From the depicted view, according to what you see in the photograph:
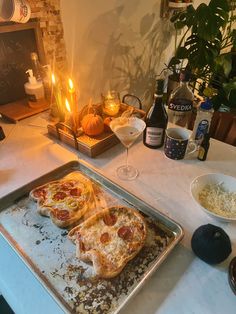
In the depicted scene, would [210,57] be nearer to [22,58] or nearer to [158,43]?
[158,43]

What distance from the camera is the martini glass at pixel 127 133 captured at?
2.68ft

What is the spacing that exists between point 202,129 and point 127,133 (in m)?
0.32

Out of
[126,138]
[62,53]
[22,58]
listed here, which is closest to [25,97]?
[22,58]

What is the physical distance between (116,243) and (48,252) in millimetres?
173

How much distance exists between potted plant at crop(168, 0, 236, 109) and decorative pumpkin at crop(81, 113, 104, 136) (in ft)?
2.55

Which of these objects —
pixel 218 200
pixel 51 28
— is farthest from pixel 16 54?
pixel 218 200

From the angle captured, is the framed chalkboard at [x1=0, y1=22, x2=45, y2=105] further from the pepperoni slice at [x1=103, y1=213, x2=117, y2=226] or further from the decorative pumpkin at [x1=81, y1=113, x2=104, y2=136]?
the pepperoni slice at [x1=103, y1=213, x2=117, y2=226]

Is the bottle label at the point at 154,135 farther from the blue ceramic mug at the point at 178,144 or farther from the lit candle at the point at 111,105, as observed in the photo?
the lit candle at the point at 111,105

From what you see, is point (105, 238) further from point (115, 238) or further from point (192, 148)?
point (192, 148)

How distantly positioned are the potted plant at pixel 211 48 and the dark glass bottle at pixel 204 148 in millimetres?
703

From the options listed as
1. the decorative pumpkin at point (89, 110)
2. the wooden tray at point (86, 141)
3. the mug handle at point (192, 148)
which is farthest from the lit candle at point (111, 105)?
the mug handle at point (192, 148)

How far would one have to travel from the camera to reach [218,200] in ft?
2.38

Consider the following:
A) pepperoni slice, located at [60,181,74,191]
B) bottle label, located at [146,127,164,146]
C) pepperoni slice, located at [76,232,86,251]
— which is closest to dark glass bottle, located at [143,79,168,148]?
bottle label, located at [146,127,164,146]

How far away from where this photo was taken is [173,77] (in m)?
2.06
